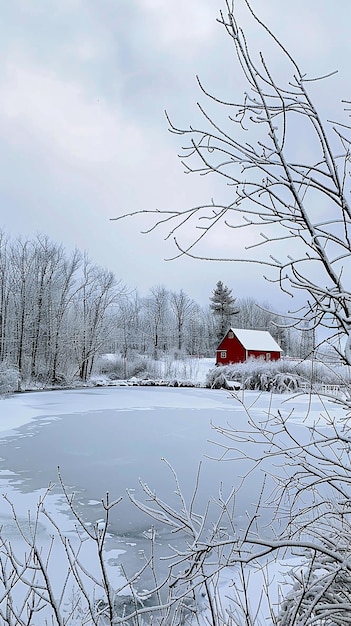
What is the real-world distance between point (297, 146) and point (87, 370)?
30166 mm

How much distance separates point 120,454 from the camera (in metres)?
8.71

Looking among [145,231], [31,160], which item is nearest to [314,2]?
[145,231]

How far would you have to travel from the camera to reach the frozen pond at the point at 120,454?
5.91 m

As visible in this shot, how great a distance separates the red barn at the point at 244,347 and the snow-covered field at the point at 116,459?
53.8 feet

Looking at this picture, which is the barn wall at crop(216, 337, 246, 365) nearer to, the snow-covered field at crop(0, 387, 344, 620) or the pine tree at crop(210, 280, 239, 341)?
the pine tree at crop(210, 280, 239, 341)

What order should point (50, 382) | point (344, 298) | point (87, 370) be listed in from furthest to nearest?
point (87, 370)
point (50, 382)
point (344, 298)

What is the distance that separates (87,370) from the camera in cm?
3084

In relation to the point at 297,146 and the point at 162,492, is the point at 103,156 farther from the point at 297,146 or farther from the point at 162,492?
the point at 297,146

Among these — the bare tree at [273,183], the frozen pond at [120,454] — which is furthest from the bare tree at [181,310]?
the bare tree at [273,183]

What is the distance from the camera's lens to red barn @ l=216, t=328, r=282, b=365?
32312 millimetres

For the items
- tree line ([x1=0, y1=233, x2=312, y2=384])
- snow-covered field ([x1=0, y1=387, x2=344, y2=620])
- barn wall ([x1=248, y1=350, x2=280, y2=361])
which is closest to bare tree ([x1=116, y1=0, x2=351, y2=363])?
snow-covered field ([x1=0, y1=387, x2=344, y2=620])

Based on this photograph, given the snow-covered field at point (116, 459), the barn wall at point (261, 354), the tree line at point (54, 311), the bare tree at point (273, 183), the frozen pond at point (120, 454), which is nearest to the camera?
the bare tree at point (273, 183)

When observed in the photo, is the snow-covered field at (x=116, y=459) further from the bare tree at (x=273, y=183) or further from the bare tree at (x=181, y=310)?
the bare tree at (x=181, y=310)

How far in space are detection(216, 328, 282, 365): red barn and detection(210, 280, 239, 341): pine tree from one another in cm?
838
